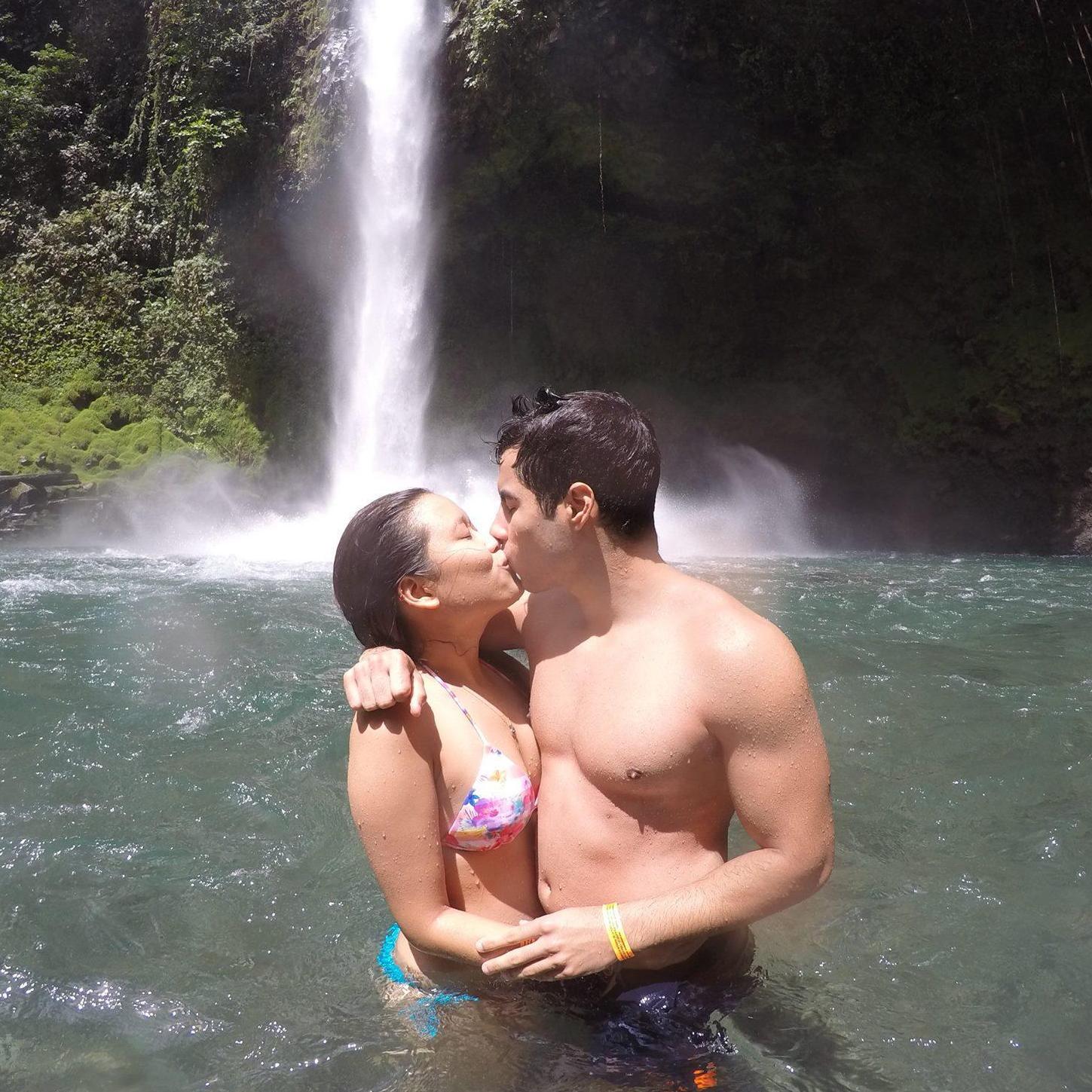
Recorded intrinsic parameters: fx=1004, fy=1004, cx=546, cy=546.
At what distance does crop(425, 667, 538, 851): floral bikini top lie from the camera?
6.55 ft

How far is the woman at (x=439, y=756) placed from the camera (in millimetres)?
1870

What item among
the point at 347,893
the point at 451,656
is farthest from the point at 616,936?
the point at 347,893

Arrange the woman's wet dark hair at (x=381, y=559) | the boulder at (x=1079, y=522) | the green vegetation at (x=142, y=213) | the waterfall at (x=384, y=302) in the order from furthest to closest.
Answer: the green vegetation at (x=142, y=213) → the waterfall at (x=384, y=302) → the boulder at (x=1079, y=522) → the woman's wet dark hair at (x=381, y=559)

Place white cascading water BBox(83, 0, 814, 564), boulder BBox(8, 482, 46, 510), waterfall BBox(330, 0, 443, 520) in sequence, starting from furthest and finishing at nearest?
waterfall BBox(330, 0, 443, 520), white cascading water BBox(83, 0, 814, 564), boulder BBox(8, 482, 46, 510)

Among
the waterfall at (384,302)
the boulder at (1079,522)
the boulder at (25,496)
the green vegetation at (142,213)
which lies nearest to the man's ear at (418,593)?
the waterfall at (384,302)

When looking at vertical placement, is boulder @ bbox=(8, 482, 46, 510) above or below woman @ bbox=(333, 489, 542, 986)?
below

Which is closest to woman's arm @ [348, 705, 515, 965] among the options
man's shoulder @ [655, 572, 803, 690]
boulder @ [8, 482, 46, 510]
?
man's shoulder @ [655, 572, 803, 690]

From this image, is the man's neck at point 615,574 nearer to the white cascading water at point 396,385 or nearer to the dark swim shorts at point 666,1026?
the dark swim shorts at point 666,1026

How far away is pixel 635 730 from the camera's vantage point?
1911mm

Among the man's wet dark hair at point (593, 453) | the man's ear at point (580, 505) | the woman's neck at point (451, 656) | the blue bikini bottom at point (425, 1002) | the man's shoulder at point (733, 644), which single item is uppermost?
the man's wet dark hair at point (593, 453)

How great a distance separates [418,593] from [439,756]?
32cm

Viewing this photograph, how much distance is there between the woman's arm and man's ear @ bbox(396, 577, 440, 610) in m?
0.23

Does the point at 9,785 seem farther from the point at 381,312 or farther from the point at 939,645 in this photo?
the point at 381,312

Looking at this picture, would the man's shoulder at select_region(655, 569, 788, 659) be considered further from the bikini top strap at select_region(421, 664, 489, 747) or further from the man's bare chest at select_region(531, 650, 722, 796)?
the bikini top strap at select_region(421, 664, 489, 747)
